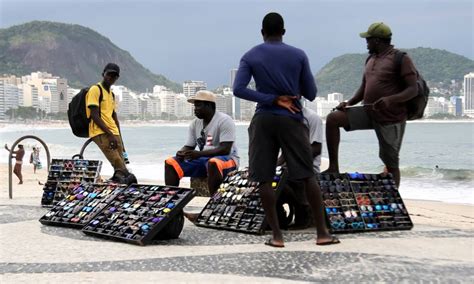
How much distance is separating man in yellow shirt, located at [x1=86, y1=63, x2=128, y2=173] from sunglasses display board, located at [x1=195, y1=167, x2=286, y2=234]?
1.72 meters

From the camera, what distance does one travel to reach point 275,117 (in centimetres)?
542

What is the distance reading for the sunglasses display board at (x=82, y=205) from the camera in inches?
257

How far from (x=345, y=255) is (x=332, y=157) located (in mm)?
1677

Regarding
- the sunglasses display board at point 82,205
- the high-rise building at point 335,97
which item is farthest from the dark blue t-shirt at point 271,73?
the high-rise building at point 335,97

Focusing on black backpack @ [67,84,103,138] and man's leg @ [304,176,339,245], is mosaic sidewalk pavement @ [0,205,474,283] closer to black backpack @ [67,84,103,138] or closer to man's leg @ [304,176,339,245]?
man's leg @ [304,176,339,245]

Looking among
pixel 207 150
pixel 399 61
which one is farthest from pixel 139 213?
pixel 399 61

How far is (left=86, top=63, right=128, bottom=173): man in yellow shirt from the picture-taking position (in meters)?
8.02

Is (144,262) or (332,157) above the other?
(332,157)

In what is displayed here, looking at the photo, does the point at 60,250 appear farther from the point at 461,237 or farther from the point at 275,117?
the point at 461,237

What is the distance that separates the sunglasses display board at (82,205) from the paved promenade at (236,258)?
0.23 meters

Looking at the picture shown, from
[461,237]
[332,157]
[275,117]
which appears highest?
[275,117]

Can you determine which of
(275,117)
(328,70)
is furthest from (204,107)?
(328,70)

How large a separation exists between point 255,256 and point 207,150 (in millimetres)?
2404

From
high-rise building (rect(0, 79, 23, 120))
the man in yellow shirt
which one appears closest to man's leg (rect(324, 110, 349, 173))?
the man in yellow shirt
